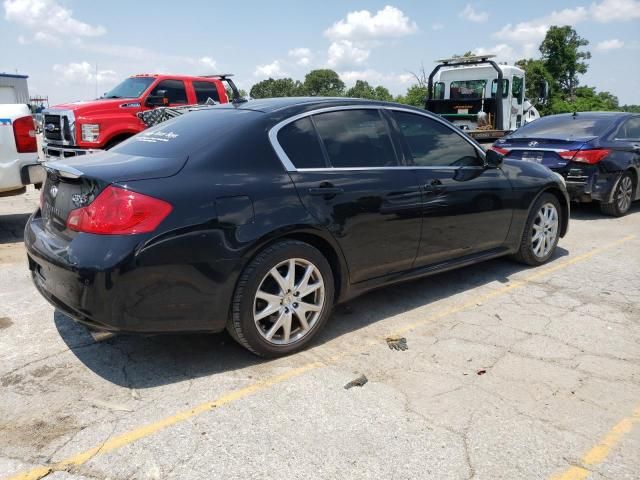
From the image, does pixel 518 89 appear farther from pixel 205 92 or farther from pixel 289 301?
pixel 289 301

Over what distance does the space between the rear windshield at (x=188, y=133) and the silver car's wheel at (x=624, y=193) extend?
21.5 feet

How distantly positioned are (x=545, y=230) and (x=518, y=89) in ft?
37.4

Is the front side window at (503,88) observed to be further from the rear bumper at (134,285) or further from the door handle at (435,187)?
the rear bumper at (134,285)

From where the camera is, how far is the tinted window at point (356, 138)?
3701 mm

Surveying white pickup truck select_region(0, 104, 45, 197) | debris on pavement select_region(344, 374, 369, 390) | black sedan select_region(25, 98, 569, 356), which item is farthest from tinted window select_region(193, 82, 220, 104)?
debris on pavement select_region(344, 374, 369, 390)

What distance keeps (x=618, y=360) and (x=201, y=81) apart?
9.54 metres

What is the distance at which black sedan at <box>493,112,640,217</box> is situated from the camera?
25.0 feet

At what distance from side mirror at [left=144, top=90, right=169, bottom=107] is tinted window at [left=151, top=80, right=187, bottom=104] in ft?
0.35

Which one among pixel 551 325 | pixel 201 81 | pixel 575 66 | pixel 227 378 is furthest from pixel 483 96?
pixel 575 66

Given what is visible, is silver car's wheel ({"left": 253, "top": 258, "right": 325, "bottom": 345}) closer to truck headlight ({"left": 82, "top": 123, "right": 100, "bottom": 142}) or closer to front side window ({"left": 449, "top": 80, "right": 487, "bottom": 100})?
truck headlight ({"left": 82, "top": 123, "right": 100, "bottom": 142})

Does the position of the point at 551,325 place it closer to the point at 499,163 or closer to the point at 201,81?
the point at 499,163

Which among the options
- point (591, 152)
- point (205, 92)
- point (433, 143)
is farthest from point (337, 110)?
point (205, 92)

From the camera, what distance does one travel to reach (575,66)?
1875 inches

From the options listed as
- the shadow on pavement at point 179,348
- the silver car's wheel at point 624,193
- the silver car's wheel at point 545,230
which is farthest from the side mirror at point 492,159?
the silver car's wheel at point 624,193
